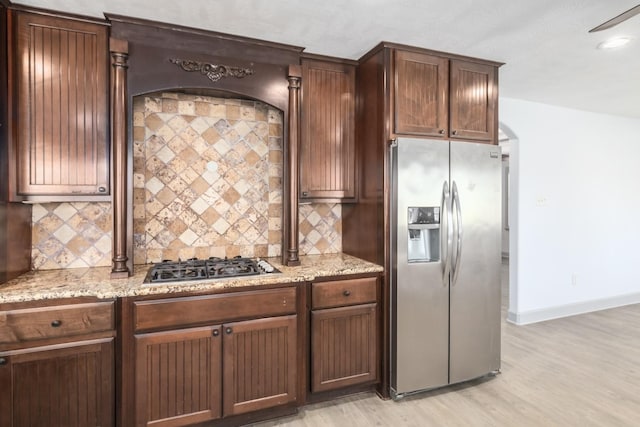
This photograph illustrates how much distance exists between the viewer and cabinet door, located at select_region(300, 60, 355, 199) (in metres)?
2.69

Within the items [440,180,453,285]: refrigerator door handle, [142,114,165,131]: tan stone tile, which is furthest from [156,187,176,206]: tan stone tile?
[440,180,453,285]: refrigerator door handle

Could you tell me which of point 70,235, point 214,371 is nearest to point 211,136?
point 70,235

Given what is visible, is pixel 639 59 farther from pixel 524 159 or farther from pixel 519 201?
pixel 519 201

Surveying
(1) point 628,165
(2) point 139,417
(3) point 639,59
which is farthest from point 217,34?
(1) point 628,165

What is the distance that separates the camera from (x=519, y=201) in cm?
397

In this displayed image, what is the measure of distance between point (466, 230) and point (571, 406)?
4.48ft

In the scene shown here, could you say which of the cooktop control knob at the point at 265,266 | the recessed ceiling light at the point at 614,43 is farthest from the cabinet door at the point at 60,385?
the recessed ceiling light at the point at 614,43

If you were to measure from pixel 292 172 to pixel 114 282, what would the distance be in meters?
1.30

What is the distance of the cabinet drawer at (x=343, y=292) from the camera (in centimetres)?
237

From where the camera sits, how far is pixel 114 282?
2037mm

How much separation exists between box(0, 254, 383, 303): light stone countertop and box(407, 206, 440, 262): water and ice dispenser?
0.29 m

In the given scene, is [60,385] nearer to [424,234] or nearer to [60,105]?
[60,105]

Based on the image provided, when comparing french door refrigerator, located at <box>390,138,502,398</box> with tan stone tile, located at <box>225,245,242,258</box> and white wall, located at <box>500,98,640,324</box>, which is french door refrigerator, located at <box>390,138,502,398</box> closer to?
tan stone tile, located at <box>225,245,242,258</box>

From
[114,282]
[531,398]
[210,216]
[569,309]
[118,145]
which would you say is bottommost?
[531,398]
